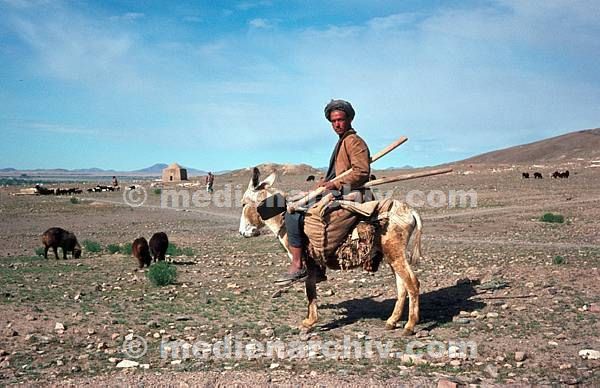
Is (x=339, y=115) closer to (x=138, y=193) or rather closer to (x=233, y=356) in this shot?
(x=233, y=356)

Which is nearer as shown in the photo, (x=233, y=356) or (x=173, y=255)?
(x=233, y=356)

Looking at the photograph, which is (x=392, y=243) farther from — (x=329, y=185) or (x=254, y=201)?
(x=254, y=201)

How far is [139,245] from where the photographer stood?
550 inches

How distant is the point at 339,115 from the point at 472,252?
28.0ft

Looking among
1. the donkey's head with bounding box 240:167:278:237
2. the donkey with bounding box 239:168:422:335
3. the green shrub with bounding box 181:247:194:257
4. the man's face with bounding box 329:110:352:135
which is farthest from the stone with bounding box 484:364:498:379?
the green shrub with bounding box 181:247:194:257

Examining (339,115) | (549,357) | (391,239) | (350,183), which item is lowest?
(549,357)

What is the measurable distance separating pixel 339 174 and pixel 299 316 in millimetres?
2568

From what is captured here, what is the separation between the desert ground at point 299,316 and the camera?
613cm

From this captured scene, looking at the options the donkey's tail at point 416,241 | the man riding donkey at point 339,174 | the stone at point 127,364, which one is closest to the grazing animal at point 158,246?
the man riding donkey at point 339,174

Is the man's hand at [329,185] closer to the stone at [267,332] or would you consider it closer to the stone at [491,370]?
the stone at [267,332]

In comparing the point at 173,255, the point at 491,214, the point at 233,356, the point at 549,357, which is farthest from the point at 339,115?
the point at 491,214

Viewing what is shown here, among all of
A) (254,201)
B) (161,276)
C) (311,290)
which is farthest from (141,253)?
(311,290)

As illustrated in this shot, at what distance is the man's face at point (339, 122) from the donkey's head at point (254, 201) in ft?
3.93

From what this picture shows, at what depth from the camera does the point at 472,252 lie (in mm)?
14617
